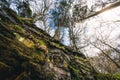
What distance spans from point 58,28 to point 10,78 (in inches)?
455

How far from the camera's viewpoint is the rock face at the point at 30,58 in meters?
4.33

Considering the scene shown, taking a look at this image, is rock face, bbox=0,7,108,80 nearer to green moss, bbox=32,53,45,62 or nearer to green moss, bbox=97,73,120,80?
green moss, bbox=32,53,45,62

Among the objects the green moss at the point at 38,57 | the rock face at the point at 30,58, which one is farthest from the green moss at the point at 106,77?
the green moss at the point at 38,57

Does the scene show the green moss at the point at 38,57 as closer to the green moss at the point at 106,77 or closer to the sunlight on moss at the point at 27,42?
the sunlight on moss at the point at 27,42

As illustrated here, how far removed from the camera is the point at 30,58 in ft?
14.9

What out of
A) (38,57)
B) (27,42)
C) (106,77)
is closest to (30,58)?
(38,57)

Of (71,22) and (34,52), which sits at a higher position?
(71,22)

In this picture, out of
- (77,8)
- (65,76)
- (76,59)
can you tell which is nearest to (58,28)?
(77,8)

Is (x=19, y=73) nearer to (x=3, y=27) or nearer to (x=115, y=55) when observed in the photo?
(x=3, y=27)

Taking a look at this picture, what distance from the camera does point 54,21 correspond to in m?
16.5

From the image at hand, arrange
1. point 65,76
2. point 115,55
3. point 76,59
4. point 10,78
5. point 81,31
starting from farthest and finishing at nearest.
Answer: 1. point 81,31
2. point 115,55
3. point 76,59
4. point 65,76
5. point 10,78

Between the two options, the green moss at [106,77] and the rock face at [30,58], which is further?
the green moss at [106,77]

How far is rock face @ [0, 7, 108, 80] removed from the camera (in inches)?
171

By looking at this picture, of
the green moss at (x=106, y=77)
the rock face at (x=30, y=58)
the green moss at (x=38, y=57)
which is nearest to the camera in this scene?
the rock face at (x=30, y=58)
